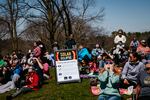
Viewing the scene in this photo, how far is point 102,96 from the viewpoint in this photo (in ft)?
35.1

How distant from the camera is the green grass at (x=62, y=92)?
14680 millimetres

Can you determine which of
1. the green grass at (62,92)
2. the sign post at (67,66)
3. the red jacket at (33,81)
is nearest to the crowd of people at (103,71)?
the red jacket at (33,81)

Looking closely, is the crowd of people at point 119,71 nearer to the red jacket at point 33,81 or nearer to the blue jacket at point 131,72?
the blue jacket at point 131,72

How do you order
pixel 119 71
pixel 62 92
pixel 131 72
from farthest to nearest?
pixel 62 92 → pixel 131 72 → pixel 119 71

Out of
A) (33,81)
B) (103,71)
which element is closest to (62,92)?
(33,81)

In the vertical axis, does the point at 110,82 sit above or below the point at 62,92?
above

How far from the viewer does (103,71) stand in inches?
424

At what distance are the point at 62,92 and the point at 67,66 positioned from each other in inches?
87.0

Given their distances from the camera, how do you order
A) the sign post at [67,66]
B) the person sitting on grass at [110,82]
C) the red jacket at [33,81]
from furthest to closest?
the sign post at [67,66] < the red jacket at [33,81] < the person sitting on grass at [110,82]

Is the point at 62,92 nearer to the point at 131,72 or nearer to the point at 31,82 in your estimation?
the point at 31,82

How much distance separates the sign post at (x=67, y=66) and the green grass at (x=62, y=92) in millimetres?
331

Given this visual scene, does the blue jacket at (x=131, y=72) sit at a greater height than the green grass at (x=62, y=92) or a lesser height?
greater

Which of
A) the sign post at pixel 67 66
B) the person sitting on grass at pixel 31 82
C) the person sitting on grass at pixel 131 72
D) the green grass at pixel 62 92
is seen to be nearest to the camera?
the person sitting on grass at pixel 131 72

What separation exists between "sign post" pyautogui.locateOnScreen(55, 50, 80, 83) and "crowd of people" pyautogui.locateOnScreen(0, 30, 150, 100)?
3.11 feet
